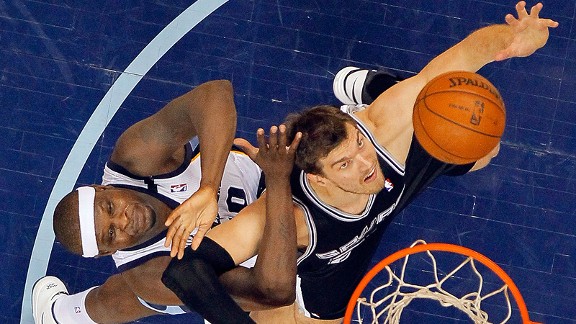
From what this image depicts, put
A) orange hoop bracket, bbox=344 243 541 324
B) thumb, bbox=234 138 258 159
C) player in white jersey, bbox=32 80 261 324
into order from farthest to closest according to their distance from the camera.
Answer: orange hoop bracket, bbox=344 243 541 324 → player in white jersey, bbox=32 80 261 324 → thumb, bbox=234 138 258 159

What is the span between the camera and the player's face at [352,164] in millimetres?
3252

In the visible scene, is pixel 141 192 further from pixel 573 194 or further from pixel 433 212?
pixel 573 194

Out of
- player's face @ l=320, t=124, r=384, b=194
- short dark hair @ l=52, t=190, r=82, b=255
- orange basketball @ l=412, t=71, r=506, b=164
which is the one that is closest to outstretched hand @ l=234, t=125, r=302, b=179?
player's face @ l=320, t=124, r=384, b=194

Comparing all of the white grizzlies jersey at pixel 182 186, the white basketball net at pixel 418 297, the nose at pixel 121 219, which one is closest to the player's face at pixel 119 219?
the nose at pixel 121 219

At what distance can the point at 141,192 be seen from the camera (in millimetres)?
3566

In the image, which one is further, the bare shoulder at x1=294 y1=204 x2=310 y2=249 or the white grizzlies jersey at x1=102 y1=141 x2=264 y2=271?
the white grizzlies jersey at x1=102 y1=141 x2=264 y2=271

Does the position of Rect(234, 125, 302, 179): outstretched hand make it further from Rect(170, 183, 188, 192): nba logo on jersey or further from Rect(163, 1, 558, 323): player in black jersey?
Rect(170, 183, 188, 192): nba logo on jersey

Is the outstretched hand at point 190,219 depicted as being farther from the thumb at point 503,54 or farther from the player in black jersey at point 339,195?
the thumb at point 503,54

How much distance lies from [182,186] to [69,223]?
0.60 meters

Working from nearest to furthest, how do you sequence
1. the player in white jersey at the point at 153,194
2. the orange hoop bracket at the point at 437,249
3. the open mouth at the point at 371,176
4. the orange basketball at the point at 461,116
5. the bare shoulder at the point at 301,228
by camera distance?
the orange basketball at the point at 461,116
the player in white jersey at the point at 153,194
the open mouth at the point at 371,176
the bare shoulder at the point at 301,228
the orange hoop bracket at the point at 437,249

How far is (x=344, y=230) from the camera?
3545 millimetres

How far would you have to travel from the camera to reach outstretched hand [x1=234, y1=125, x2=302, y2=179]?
2881 mm

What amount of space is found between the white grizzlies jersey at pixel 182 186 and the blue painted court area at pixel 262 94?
560 mm

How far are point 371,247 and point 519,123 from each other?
124 centimetres
